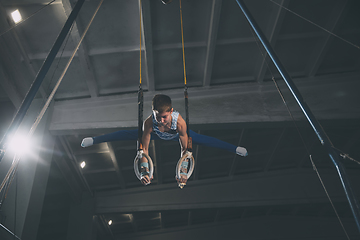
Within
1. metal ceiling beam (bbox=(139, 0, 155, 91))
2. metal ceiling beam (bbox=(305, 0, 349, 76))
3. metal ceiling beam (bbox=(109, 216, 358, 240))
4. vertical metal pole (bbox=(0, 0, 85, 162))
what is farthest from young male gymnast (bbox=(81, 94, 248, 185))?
metal ceiling beam (bbox=(109, 216, 358, 240))

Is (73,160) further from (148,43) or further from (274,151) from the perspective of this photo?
(274,151)

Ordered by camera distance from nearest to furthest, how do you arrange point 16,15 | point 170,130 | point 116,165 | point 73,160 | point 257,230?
point 170,130
point 16,15
point 73,160
point 116,165
point 257,230

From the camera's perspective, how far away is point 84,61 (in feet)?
22.5

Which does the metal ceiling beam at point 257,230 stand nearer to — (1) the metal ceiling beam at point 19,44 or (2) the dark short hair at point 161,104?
(1) the metal ceiling beam at point 19,44

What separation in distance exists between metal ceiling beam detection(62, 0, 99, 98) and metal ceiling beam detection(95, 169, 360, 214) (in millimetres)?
6127

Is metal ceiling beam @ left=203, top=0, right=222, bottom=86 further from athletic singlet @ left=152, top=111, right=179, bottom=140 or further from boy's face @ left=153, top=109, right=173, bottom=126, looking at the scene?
boy's face @ left=153, top=109, right=173, bottom=126

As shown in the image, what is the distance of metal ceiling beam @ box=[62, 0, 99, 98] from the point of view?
5.82 m

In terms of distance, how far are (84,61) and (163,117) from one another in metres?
3.99

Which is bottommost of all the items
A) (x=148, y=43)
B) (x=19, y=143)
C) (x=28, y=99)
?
(x=19, y=143)

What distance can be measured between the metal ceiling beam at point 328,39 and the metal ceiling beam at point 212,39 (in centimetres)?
293

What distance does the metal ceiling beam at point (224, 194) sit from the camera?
11.8m

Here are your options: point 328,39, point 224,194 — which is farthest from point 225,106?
point 224,194

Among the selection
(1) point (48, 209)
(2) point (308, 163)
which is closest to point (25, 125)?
(1) point (48, 209)

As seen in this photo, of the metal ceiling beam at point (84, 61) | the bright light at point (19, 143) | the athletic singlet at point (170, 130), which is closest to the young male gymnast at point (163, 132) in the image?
the athletic singlet at point (170, 130)
